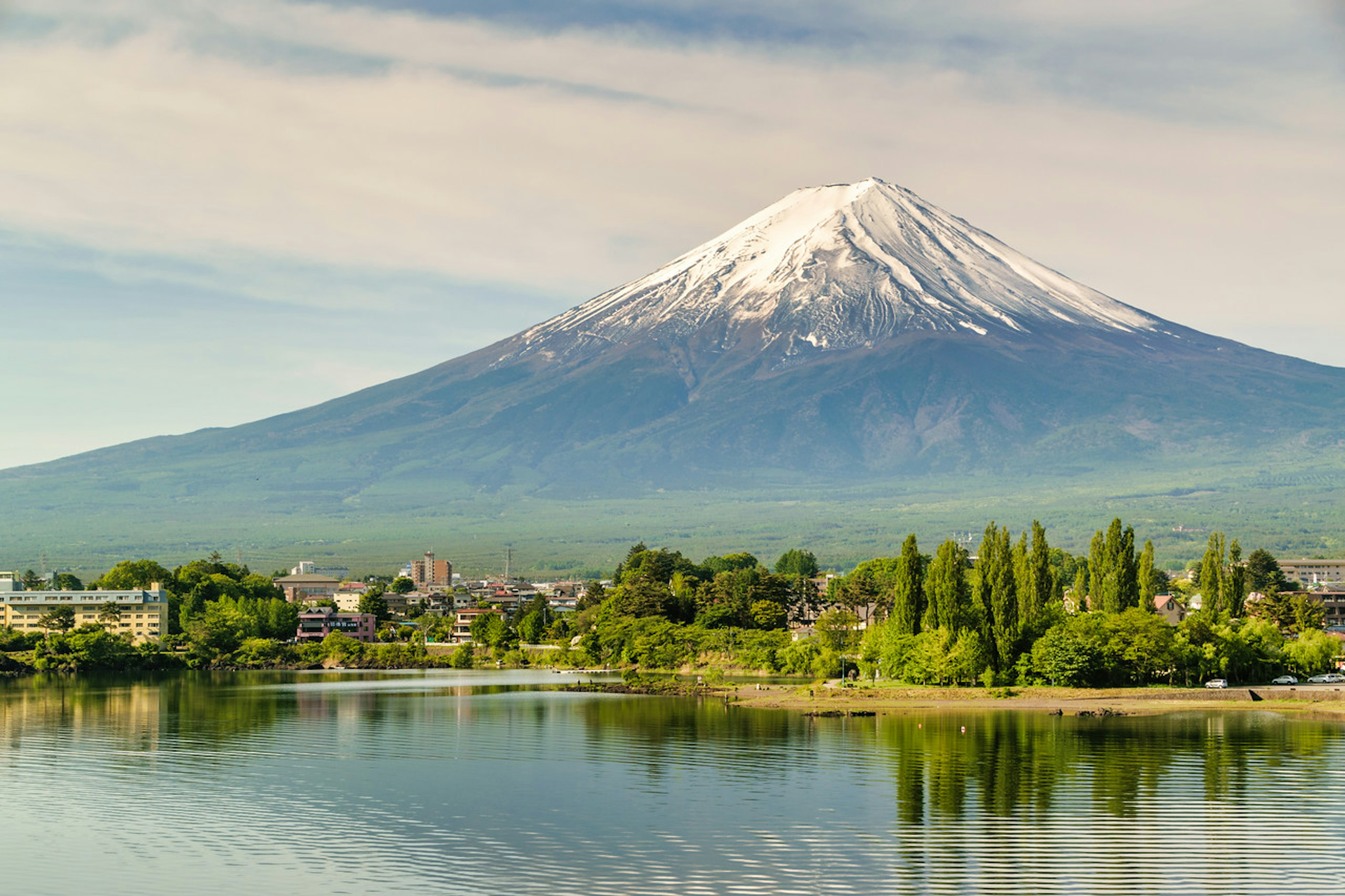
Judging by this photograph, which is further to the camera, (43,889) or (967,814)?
(967,814)

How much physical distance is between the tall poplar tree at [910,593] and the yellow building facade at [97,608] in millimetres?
62224

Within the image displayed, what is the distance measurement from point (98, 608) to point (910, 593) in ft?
216

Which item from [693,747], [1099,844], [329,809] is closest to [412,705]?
[693,747]

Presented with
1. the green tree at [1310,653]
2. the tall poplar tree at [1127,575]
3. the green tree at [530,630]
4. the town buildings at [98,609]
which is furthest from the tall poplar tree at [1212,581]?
the town buildings at [98,609]

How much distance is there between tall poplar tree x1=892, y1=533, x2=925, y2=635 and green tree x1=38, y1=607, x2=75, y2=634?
64036 mm

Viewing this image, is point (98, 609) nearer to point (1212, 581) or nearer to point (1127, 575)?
point (1127, 575)

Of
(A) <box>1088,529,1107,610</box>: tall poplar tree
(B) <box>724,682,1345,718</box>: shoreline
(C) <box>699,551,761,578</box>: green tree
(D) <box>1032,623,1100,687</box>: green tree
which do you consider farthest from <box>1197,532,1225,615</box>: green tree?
(C) <box>699,551,761,578</box>: green tree

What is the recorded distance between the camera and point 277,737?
186ft

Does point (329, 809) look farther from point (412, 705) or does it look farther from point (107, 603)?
point (107, 603)

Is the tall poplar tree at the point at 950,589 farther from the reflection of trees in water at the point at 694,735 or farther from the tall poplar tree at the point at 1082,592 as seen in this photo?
the tall poplar tree at the point at 1082,592

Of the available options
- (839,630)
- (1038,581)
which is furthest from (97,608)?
(1038,581)

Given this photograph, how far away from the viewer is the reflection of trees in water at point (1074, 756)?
39.8m

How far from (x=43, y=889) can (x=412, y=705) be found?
1567 inches

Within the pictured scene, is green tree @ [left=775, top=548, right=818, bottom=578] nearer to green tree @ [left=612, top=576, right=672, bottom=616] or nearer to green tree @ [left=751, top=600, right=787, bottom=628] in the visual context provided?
green tree @ [left=612, top=576, right=672, bottom=616]
